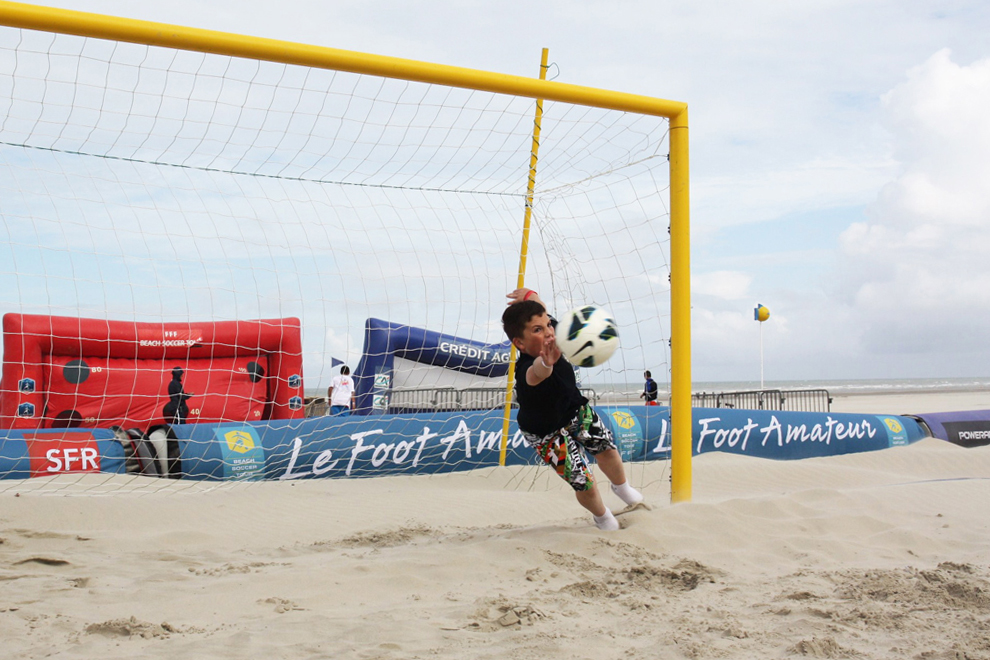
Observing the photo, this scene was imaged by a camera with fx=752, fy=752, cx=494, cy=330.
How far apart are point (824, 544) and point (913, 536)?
0.54 m

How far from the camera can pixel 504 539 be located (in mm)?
4070

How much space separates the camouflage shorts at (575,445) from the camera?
4145 millimetres

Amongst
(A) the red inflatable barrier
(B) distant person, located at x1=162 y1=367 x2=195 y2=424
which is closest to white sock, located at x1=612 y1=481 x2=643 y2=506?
(A) the red inflatable barrier

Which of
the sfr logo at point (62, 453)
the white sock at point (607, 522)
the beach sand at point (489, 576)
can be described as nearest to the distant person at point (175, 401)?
the sfr logo at point (62, 453)

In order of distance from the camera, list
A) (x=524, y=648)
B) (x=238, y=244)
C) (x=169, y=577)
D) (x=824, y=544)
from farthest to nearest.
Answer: (x=238, y=244) < (x=824, y=544) < (x=169, y=577) < (x=524, y=648)

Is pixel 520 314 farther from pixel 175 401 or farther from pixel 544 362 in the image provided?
pixel 175 401

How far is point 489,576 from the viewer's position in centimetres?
350

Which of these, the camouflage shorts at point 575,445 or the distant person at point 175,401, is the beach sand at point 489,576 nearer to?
the camouflage shorts at point 575,445

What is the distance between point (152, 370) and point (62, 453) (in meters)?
4.06

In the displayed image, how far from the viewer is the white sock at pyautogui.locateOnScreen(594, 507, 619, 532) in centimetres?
424

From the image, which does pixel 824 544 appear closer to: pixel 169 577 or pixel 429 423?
pixel 169 577

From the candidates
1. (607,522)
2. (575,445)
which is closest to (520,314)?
(575,445)

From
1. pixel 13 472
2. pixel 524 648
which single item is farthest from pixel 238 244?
pixel 524 648

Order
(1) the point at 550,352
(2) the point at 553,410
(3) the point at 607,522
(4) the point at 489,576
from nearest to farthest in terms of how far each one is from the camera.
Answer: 1. (4) the point at 489,576
2. (1) the point at 550,352
3. (2) the point at 553,410
4. (3) the point at 607,522
